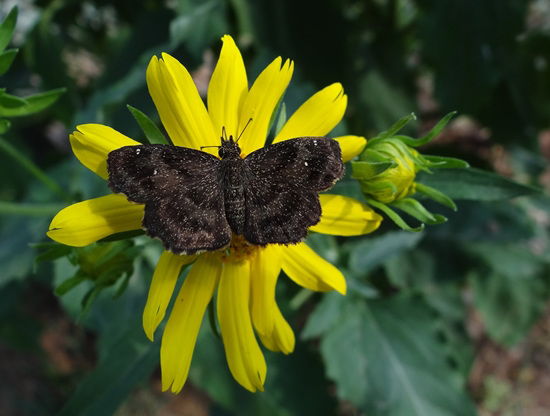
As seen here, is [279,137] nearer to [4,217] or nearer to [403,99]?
[403,99]

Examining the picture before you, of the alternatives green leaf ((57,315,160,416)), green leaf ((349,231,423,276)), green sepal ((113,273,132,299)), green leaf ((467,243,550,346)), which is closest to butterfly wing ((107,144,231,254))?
green sepal ((113,273,132,299))

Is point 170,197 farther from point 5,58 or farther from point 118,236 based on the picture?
point 5,58

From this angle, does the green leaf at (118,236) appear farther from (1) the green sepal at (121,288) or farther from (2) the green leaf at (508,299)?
(2) the green leaf at (508,299)

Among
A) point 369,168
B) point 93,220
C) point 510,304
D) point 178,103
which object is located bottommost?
point 510,304

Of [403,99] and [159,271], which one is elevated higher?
[159,271]

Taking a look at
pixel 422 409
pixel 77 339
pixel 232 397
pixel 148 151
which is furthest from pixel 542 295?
pixel 77 339

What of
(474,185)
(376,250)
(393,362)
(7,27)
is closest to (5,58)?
(7,27)

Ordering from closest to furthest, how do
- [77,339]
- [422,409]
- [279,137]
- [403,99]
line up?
1. [279,137]
2. [422,409]
3. [403,99]
4. [77,339]

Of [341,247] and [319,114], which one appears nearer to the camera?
[319,114]
